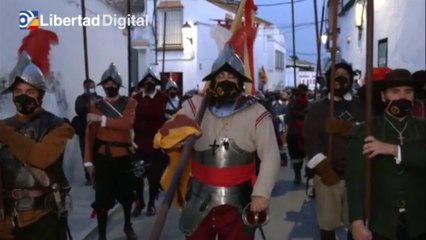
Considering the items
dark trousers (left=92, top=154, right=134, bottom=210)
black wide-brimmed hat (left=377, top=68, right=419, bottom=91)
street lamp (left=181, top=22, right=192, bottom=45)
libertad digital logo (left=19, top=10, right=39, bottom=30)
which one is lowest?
dark trousers (left=92, top=154, right=134, bottom=210)

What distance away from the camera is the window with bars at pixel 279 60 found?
132ft

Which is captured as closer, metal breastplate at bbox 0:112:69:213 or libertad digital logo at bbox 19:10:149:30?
metal breastplate at bbox 0:112:69:213

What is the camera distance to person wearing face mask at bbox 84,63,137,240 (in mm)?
6215

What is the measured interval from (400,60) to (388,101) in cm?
85

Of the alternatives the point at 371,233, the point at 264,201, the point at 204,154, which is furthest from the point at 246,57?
the point at 371,233

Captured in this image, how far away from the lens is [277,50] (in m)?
40.2

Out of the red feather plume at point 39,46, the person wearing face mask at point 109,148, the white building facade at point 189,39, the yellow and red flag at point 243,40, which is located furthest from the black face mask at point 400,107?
the white building facade at point 189,39

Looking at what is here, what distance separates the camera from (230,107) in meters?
4.16

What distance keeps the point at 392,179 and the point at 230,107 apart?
1.28 m

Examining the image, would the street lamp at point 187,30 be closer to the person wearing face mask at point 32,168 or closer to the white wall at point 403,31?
the white wall at point 403,31

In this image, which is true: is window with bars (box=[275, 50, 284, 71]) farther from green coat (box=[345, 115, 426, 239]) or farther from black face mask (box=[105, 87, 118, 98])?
green coat (box=[345, 115, 426, 239])

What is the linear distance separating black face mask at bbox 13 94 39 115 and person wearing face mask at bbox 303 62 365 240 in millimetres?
2109

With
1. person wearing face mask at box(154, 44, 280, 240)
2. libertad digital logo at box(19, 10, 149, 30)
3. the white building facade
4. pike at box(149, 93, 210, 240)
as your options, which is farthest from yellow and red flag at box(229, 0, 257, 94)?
the white building facade

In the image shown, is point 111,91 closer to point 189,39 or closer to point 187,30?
point 187,30
